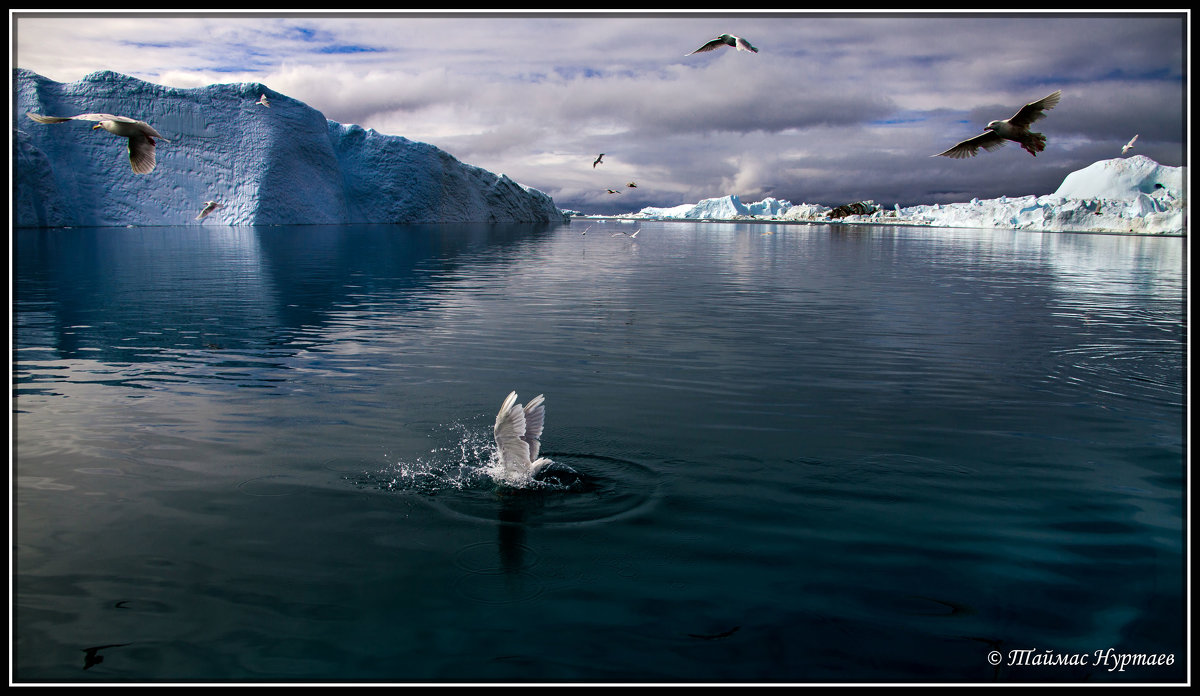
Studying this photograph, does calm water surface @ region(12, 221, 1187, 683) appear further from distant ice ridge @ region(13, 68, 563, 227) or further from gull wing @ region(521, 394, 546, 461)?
distant ice ridge @ region(13, 68, 563, 227)

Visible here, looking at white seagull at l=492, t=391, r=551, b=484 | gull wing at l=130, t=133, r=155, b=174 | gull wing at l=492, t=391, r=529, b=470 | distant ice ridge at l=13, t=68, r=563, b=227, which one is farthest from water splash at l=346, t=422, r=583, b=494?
distant ice ridge at l=13, t=68, r=563, b=227

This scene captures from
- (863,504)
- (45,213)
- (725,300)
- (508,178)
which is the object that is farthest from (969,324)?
(508,178)

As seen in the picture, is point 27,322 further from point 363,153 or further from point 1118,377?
point 363,153

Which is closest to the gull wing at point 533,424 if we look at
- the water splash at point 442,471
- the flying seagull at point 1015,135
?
the water splash at point 442,471

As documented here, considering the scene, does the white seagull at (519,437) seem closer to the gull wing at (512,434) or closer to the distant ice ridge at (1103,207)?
the gull wing at (512,434)

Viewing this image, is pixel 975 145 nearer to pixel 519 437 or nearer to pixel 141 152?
pixel 519 437

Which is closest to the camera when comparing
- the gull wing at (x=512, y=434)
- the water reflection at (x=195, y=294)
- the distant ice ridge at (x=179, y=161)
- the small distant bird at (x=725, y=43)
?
the gull wing at (x=512, y=434)

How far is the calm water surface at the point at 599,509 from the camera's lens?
210 inches

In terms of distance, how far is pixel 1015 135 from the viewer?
1023 centimetres

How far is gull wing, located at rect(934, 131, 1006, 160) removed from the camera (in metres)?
10.3

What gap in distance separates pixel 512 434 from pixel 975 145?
8.52 meters

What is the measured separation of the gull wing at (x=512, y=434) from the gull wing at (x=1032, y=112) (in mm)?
8313

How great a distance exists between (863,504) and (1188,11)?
18.2 ft

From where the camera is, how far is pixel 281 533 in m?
6.96
